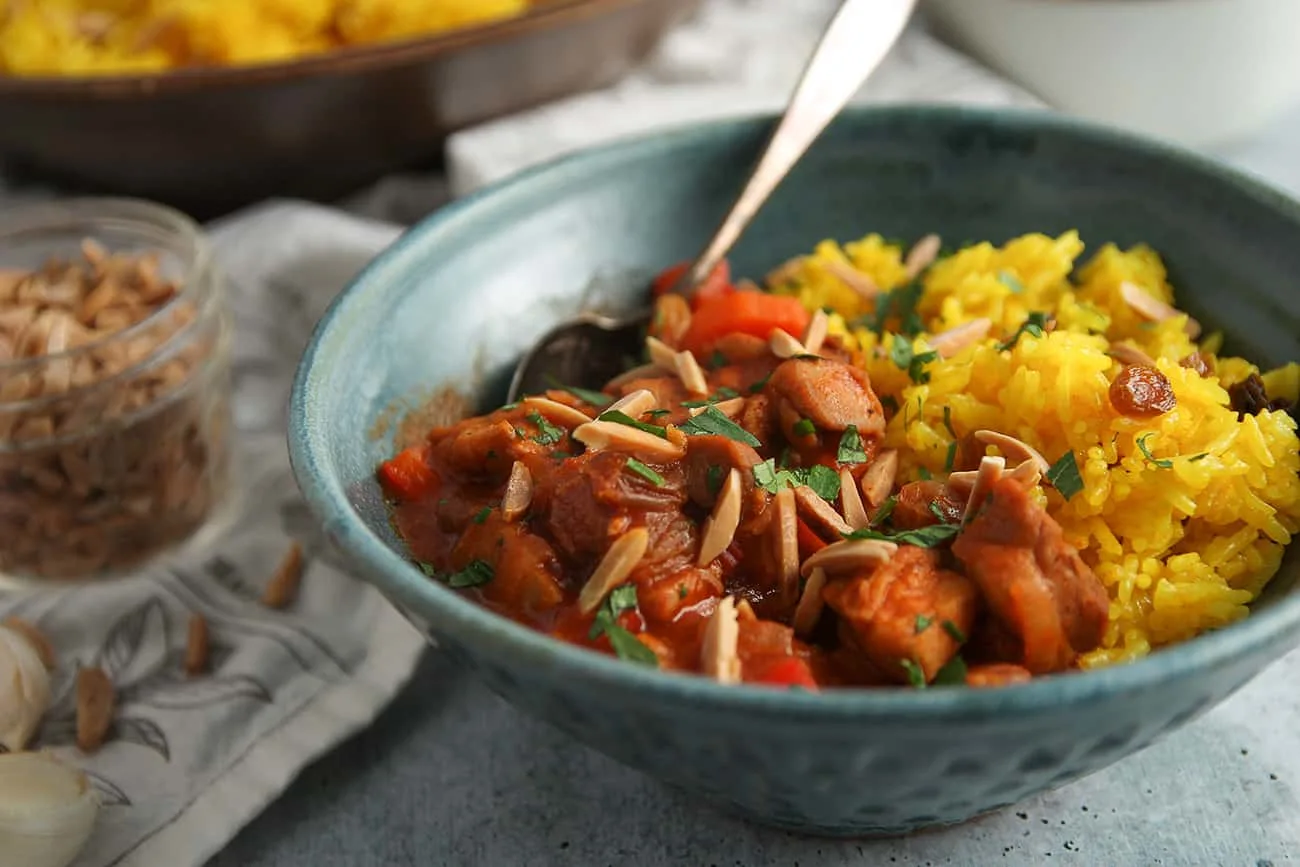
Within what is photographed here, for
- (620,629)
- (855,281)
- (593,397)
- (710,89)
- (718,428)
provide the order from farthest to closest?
(710,89), (855,281), (593,397), (718,428), (620,629)

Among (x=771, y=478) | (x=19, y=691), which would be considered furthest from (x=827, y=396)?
(x=19, y=691)

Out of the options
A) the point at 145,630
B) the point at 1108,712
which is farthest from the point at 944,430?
the point at 145,630

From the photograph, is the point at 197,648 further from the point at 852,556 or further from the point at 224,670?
the point at 852,556

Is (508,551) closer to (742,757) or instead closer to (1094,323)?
(742,757)

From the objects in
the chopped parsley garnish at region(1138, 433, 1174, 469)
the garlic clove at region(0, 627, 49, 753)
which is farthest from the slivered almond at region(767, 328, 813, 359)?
the garlic clove at region(0, 627, 49, 753)

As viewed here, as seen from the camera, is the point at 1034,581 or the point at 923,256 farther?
the point at 923,256

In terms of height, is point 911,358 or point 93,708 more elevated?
point 911,358

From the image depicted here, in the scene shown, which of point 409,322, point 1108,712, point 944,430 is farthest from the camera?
point 409,322

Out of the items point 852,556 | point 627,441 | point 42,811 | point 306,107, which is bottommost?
point 42,811
